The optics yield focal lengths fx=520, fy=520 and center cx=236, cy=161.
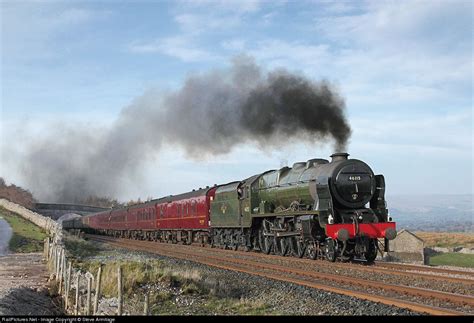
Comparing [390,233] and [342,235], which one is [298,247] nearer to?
[342,235]

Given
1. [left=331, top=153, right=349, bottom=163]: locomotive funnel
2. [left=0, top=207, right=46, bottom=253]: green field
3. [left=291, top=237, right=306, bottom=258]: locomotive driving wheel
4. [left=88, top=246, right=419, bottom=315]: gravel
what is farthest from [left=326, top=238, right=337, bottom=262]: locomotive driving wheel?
[left=0, top=207, right=46, bottom=253]: green field

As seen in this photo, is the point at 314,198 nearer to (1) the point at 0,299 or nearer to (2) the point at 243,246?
(2) the point at 243,246

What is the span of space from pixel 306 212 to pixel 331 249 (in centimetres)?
150

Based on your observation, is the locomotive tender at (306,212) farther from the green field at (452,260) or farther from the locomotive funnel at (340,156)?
the green field at (452,260)

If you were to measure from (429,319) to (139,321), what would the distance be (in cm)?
464

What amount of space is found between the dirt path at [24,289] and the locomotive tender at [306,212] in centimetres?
860

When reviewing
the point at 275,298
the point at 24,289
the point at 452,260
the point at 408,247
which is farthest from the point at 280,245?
the point at 452,260

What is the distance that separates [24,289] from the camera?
47.9ft

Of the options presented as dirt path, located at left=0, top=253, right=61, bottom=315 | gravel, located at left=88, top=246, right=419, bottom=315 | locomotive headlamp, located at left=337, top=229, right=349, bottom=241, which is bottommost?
dirt path, located at left=0, top=253, right=61, bottom=315

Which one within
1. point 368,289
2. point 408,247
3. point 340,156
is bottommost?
point 408,247

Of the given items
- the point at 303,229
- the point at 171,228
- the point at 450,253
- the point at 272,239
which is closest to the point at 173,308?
the point at 303,229

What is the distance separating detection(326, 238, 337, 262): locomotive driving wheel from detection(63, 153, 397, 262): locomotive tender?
0.11ft

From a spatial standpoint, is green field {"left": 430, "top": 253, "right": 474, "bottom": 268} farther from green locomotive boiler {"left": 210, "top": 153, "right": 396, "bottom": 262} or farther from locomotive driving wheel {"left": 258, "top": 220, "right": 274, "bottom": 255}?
green locomotive boiler {"left": 210, "top": 153, "right": 396, "bottom": 262}

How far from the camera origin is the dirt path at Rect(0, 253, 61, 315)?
12203 millimetres
